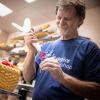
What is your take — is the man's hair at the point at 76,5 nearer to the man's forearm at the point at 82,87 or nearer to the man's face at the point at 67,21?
the man's face at the point at 67,21

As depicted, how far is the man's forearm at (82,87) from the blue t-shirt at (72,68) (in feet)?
0.14

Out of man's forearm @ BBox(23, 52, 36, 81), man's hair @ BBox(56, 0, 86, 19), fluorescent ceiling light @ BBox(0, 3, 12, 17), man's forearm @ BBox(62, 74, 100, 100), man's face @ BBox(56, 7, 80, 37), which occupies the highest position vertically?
fluorescent ceiling light @ BBox(0, 3, 12, 17)

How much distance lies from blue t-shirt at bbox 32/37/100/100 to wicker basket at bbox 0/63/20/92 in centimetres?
13

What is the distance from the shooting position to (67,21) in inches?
37.5

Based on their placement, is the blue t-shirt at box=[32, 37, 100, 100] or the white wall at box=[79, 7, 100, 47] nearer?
the blue t-shirt at box=[32, 37, 100, 100]

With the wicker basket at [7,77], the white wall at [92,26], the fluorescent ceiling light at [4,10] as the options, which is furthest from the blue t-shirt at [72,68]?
the fluorescent ceiling light at [4,10]

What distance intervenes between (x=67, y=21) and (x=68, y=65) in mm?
231

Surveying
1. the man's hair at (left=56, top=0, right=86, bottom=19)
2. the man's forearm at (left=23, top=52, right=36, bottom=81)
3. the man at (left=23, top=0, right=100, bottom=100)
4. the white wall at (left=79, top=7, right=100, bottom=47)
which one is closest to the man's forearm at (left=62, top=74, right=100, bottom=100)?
the man at (left=23, top=0, right=100, bottom=100)

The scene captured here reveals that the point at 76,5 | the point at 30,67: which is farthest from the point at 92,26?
the point at 30,67

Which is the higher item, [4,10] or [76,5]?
[4,10]

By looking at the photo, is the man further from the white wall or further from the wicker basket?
the white wall

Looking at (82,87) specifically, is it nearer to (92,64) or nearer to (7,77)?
(92,64)

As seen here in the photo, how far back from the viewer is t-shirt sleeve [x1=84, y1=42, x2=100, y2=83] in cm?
81

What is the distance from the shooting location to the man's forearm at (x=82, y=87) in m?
0.75
